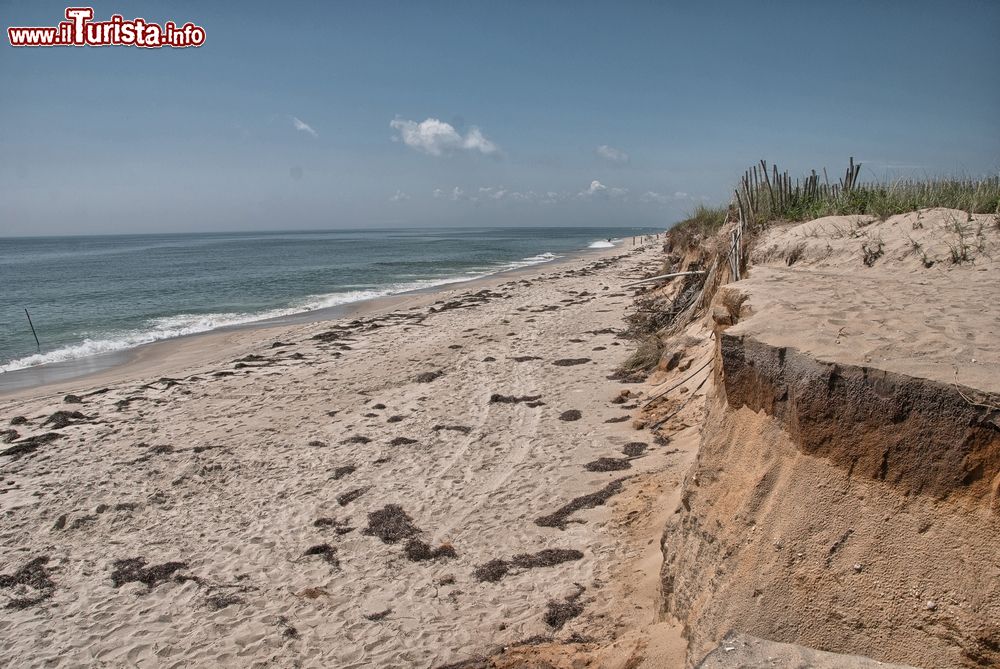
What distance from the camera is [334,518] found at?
19.6 feet

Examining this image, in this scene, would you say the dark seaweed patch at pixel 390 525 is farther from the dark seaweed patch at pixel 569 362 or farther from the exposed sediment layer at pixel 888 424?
the dark seaweed patch at pixel 569 362

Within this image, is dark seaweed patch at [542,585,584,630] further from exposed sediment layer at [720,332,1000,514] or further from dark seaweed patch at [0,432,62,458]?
dark seaweed patch at [0,432,62,458]

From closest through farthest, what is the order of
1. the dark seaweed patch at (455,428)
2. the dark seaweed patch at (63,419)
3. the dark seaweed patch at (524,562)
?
the dark seaweed patch at (524,562) < the dark seaweed patch at (455,428) < the dark seaweed patch at (63,419)

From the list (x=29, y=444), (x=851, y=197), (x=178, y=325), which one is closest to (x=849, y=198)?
(x=851, y=197)

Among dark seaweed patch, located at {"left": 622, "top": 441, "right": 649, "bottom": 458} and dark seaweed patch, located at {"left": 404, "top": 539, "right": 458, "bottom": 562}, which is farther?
dark seaweed patch, located at {"left": 622, "top": 441, "right": 649, "bottom": 458}

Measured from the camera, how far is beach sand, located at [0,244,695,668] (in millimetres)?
4273

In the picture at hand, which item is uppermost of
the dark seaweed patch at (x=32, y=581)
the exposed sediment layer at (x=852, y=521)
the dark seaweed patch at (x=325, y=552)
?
the exposed sediment layer at (x=852, y=521)

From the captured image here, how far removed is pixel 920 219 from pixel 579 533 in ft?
20.6

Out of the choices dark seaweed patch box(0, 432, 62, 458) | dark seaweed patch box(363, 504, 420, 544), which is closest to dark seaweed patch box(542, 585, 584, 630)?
dark seaweed patch box(363, 504, 420, 544)

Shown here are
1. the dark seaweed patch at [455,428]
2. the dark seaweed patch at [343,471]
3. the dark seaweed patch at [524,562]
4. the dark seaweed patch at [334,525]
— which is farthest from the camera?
the dark seaweed patch at [455,428]

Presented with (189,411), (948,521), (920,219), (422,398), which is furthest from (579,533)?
(189,411)

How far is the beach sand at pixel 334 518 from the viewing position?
168 inches

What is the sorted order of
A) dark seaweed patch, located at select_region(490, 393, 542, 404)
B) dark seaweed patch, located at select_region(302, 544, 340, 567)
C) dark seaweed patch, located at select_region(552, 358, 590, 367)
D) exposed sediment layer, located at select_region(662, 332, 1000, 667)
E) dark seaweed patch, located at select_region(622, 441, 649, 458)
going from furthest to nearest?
dark seaweed patch, located at select_region(552, 358, 590, 367) < dark seaweed patch, located at select_region(490, 393, 542, 404) < dark seaweed patch, located at select_region(622, 441, 649, 458) < dark seaweed patch, located at select_region(302, 544, 340, 567) < exposed sediment layer, located at select_region(662, 332, 1000, 667)

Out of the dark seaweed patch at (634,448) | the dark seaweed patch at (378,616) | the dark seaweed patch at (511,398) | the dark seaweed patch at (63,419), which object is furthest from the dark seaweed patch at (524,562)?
the dark seaweed patch at (63,419)
